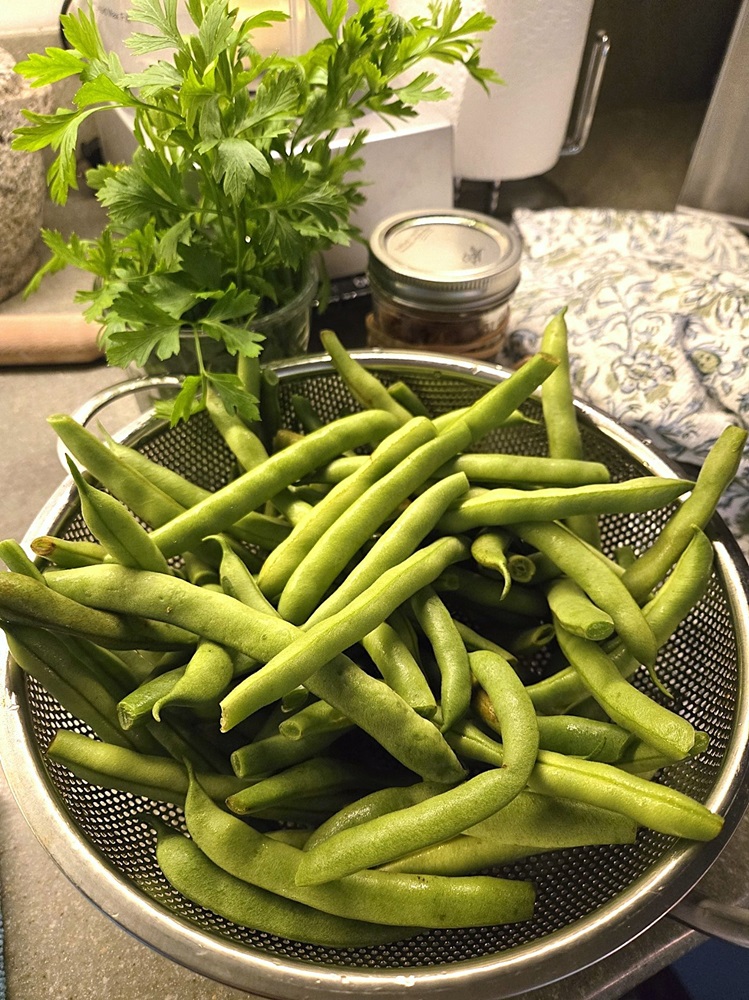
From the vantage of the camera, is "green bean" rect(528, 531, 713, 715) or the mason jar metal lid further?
the mason jar metal lid

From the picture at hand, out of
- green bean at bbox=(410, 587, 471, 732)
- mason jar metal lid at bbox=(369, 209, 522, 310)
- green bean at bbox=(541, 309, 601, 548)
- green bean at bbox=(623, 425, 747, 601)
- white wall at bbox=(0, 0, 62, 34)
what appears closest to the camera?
green bean at bbox=(410, 587, 471, 732)

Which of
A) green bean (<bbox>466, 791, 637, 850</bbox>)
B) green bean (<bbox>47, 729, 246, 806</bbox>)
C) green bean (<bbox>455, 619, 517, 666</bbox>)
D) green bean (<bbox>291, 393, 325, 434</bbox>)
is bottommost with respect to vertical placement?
green bean (<bbox>47, 729, 246, 806</bbox>)

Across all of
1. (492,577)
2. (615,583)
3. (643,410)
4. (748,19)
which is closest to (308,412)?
(492,577)

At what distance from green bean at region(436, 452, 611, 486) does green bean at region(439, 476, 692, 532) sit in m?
0.03

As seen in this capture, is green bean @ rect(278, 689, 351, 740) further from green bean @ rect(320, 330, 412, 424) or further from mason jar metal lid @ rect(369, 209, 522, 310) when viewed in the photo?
mason jar metal lid @ rect(369, 209, 522, 310)

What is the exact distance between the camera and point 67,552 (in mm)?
639

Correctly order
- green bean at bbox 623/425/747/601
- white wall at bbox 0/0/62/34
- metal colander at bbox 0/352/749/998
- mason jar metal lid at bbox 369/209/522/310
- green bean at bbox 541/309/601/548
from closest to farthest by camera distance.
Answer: metal colander at bbox 0/352/749/998 → green bean at bbox 623/425/747/601 → green bean at bbox 541/309/601/548 → mason jar metal lid at bbox 369/209/522/310 → white wall at bbox 0/0/62/34

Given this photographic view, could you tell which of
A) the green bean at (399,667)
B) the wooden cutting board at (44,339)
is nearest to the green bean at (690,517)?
the green bean at (399,667)

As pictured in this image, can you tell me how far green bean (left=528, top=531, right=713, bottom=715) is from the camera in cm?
64

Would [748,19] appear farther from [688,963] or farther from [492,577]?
[688,963]

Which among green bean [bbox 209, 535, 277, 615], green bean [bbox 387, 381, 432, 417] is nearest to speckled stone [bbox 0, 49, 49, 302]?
green bean [bbox 387, 381, 432, 417]

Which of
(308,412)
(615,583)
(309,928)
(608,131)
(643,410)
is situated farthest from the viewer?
(608,131)

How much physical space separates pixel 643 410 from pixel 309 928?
794 millimetres

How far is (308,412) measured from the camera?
2.76 ft
